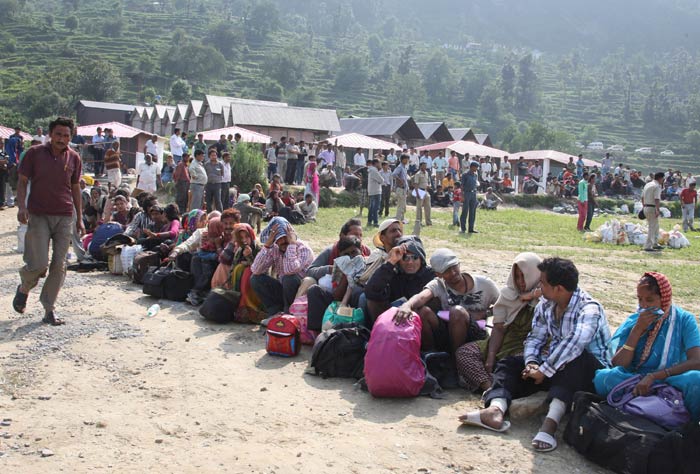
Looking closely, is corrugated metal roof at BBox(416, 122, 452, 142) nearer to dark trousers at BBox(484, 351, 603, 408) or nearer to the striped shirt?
the striped shirt

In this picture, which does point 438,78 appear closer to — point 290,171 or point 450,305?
point 290,171

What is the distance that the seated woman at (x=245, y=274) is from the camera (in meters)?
7.05

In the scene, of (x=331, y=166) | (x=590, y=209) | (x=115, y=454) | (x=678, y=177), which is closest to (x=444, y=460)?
(x=115, y=454)

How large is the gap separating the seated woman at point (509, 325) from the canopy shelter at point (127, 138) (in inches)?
792

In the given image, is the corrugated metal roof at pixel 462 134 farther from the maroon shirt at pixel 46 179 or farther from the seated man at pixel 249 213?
the maroon shirt at pixel 46 179

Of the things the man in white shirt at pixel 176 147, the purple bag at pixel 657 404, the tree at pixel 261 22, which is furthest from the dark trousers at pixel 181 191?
the tree at pixel 261 22

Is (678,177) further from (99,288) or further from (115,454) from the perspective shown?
(115,454)

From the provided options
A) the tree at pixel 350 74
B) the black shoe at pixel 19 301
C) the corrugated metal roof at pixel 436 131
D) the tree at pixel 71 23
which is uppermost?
the tree at pixel 71 23

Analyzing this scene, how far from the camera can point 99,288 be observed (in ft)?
27.6

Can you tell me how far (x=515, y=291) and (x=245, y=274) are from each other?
333cm

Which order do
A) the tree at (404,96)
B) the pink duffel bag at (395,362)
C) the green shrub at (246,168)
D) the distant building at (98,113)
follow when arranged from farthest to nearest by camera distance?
the tree at (404,96)
the distant building at (98,113)
the green shrub at (246,168)
the pink duffel bag at (395,362)

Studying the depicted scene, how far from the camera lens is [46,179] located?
20.1ft

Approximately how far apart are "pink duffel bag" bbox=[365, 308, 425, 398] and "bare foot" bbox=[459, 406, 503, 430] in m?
0.62

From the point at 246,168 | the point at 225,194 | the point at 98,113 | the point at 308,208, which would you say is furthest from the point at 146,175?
the point at 98,113
